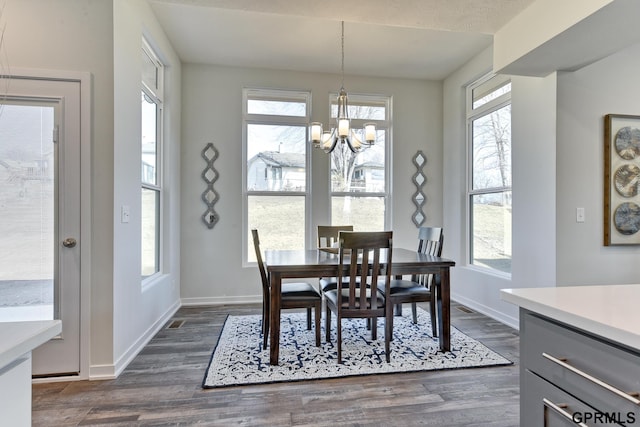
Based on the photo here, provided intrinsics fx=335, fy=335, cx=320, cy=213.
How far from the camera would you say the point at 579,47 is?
229 cm

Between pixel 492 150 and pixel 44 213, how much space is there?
13.7 ft

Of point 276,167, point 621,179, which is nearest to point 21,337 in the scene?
point 276,167

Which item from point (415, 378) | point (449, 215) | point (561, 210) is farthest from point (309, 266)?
point (449, 215)

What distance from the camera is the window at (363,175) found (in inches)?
174

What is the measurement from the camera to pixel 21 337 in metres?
0.74

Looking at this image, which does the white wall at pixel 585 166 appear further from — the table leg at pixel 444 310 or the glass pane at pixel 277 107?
the glass pane at pixel 277 107

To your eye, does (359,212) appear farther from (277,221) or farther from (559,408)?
(559,408)

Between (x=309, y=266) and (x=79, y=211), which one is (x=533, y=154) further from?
(x=79, y=211)

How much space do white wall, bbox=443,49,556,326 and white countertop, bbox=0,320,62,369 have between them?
10.6 feet

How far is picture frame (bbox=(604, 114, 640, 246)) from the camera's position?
2754 mm

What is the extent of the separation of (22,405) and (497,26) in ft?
10.7

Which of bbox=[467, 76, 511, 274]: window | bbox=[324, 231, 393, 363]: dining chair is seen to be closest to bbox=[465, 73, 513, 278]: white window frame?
bbox=[467, 76, 511, 274]: window

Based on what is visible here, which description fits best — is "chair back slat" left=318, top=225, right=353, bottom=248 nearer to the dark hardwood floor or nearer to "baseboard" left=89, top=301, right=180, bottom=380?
the dark hardwood floor

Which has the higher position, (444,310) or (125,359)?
(444,310)
